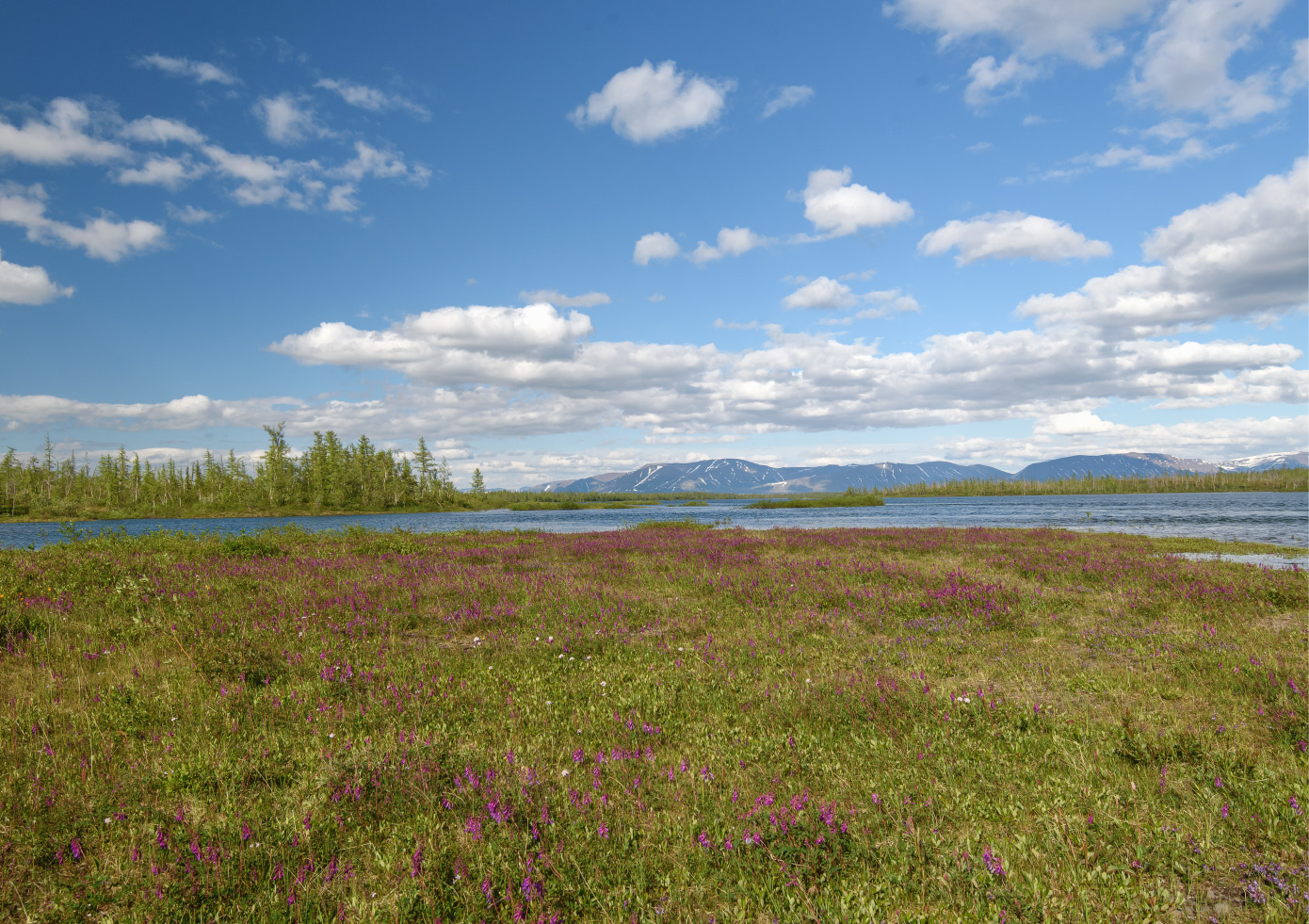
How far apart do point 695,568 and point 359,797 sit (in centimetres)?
1296

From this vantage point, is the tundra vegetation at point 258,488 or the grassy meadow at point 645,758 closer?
the grassy meadow at point 645,758

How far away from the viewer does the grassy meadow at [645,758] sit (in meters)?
3.78

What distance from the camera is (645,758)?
5.65 meters

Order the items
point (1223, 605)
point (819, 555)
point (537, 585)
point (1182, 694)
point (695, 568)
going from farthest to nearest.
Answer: point (819, 555) < point (695, 568) < point (537, 585) < point (1223, 605) < point (1182, 694)

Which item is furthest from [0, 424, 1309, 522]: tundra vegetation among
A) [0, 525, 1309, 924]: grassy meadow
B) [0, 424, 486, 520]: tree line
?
[0, 525, 1309, 924]: grassy meadow

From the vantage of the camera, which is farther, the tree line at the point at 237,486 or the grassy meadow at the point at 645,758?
the tree line at the point at 237,486

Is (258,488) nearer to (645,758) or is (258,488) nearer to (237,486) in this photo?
(237,486)

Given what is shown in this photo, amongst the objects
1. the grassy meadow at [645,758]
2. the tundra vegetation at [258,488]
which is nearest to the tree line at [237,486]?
the tundra vegetation at [258,488]

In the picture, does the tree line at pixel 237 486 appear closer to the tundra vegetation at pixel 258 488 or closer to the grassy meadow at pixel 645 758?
the tundra vegetation at pixel 258 488

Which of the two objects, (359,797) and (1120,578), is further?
(1120,578)

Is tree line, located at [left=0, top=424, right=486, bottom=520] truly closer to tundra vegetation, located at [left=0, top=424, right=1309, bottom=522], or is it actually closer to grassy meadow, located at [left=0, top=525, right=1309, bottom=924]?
tundra vegetation, located at [left=0, top=424, right=1309, bottom=522]

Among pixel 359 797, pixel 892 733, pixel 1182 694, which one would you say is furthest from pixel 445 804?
pixel 1182 694

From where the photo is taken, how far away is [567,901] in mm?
3773

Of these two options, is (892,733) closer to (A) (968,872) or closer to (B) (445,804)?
(A) (968,872)
